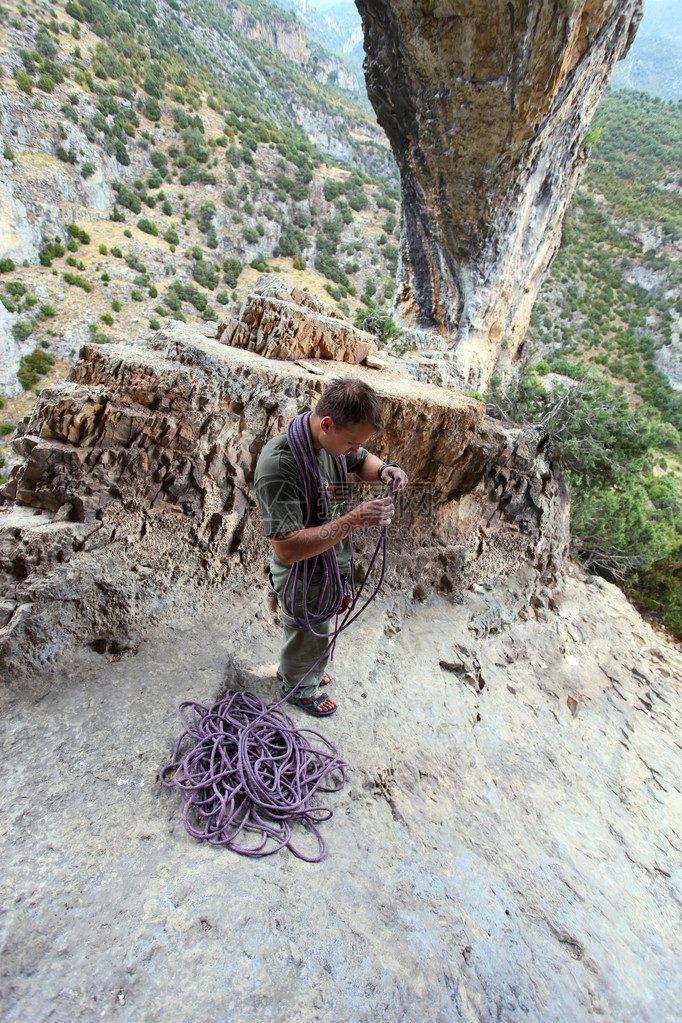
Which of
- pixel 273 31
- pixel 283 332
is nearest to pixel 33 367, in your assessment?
pixel 283 332

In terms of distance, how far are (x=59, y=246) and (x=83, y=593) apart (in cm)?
3990

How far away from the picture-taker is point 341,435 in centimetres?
210

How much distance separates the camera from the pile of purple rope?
81.3 inches

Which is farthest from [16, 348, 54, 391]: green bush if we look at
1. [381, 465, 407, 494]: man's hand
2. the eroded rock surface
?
[381, 465, 407, 494]: man's hand

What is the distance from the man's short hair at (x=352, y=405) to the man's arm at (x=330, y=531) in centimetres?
37

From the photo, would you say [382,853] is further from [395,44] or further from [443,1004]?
[395,44]

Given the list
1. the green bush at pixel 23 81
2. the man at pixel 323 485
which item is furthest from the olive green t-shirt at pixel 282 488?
the green bush at pixel 23 81

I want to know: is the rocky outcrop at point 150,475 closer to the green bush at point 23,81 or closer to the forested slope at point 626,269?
the forested slope at point 626,269

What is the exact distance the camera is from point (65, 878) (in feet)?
5.52

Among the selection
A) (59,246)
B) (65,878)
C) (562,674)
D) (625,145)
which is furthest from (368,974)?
(625,145)

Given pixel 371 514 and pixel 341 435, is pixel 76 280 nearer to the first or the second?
pixel 341 435

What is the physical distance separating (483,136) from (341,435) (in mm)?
11784

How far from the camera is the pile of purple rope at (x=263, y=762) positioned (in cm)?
206

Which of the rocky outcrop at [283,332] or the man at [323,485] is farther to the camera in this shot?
the rocky outcrop at [283,332]
